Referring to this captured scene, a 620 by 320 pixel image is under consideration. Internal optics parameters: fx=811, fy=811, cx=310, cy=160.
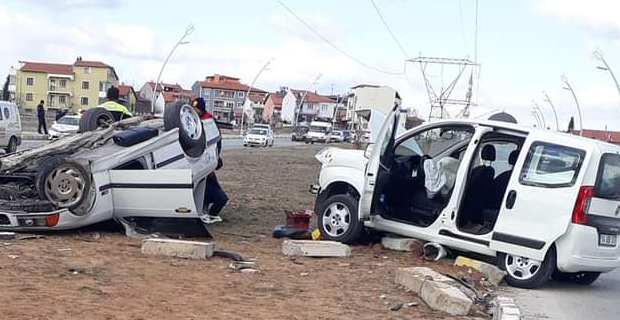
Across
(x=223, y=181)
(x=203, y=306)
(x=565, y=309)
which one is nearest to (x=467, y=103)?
(x=223, y=181)

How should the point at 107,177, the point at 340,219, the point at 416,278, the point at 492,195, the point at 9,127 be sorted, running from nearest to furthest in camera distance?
the point at 416,278, the point at 107,177, the point at 492,195, the point at 340,219, the point at 9,127

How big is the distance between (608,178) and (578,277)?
170cm

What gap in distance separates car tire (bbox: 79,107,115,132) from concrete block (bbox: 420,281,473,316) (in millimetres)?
5930

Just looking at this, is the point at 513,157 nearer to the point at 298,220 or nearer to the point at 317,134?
the point at 298,220

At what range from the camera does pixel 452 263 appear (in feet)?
33.4

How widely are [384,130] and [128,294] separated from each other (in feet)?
14.8

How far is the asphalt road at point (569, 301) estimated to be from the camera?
27.1 ft

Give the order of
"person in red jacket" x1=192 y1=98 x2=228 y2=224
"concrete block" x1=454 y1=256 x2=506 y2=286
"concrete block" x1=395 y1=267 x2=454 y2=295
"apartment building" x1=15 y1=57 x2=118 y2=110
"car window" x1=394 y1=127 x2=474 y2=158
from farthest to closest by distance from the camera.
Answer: "apartment building" x1=15 y1=57 x2=118 y2=110, "person in red jacket" x1=192 y1=98 x2=228 y2=224, "car window" x1=394 y1=127 x2=474 y2=158, "concrete block" x1=454 y1=256 x2=506 y2=286, "concrete block" x1=395 y1=267 x2=454 y2=295

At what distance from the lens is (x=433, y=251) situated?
407 inches

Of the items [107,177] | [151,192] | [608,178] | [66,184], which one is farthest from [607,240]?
[66,184]

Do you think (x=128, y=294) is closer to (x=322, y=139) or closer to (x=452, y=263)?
(x=452, y=263)

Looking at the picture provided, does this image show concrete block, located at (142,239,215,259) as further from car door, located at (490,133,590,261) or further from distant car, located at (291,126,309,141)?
distant car, located at (291,126,309,141)

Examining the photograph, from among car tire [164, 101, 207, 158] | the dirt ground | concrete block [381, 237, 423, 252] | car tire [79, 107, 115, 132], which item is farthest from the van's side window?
car tire [79, 107, 115, 132]

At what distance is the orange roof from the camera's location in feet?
381
